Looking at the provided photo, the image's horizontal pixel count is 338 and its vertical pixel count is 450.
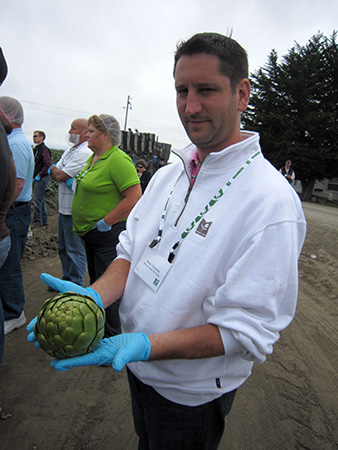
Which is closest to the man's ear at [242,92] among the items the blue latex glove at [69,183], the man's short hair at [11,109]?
the man's short hair at [11,109]

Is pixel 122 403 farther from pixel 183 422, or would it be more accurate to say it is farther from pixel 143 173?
pixel 143 173

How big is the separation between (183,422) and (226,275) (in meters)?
0.80

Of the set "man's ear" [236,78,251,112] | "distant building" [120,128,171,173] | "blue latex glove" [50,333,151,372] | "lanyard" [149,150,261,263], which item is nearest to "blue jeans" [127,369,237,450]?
"blue latex glove" [50,333,151,372]

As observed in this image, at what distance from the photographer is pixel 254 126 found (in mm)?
28594

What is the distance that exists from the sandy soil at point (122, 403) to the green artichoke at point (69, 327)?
62.3 inches

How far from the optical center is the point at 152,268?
150cm

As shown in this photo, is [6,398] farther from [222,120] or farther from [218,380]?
[222,120]

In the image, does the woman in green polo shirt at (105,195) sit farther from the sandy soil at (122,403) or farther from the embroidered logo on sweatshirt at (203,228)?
the embroidered logo on sweatshirt at (203,228)

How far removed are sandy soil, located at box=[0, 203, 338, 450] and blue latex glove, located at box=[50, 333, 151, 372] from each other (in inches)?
60.7

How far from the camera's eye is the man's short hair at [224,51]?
1.36 m

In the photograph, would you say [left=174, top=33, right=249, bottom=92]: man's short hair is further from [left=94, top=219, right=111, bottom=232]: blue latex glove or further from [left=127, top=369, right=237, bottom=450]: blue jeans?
[left=94, top=219, right=111, bottom=232]: blue latex glove

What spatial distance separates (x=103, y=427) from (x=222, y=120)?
8.55 ft

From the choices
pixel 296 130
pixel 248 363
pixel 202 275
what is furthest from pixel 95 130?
pixel 296 130

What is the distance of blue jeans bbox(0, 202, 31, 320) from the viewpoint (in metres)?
3.41
